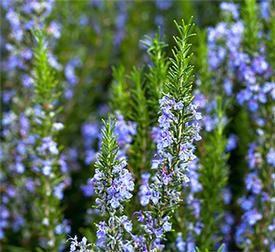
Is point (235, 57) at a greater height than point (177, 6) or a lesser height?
lesser

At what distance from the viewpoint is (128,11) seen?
427 cm

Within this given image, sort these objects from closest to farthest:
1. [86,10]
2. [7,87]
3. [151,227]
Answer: [151,227]
[7,87]
[86,10]

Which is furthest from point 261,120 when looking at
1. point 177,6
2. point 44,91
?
point 177,6

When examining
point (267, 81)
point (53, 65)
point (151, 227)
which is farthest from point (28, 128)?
point (151, 227)

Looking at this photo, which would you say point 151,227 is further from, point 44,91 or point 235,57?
point 235,57

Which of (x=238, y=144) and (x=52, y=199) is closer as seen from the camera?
(x=52, y=199)

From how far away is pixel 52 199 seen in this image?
2.71 m

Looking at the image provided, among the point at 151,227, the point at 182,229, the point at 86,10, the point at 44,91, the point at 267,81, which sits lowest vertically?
the point at 151,227

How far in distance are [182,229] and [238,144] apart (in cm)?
105

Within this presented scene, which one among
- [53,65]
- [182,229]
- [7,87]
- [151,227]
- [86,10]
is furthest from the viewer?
[86,10]

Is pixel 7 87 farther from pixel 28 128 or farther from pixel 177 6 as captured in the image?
pixel 177 6

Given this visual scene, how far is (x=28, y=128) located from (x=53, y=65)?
0.43m

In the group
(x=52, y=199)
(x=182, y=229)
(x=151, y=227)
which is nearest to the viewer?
(x=151, y=227)

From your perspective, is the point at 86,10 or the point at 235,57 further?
the point at 86,10
